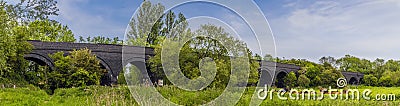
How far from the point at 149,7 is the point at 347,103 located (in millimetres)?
11974

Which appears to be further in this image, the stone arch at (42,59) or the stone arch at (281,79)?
the stone arch at (281,79)

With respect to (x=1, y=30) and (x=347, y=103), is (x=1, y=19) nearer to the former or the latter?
(x=1, y=30)

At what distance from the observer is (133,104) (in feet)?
23.2

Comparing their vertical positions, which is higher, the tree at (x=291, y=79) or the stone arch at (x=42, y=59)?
the stone arch at (x=42, y=59)

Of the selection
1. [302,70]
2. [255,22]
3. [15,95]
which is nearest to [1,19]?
[15,95]

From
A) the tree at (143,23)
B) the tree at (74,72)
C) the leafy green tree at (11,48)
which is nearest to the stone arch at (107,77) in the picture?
the tree at (143,23)

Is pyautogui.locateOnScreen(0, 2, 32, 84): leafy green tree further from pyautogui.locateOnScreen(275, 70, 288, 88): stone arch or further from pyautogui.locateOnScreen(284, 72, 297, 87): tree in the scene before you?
pyautogui.locateOnScreen(275, 70, 288, 88): stone arch

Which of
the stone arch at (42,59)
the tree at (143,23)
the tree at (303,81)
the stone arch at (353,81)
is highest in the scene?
the tree at (143,23)

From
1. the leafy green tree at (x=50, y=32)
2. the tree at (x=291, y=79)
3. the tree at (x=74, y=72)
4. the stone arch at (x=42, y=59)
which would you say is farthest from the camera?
the tree at (x=291, y=79)

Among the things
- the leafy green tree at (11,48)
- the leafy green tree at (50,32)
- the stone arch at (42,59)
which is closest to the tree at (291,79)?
the leafy green tree at (50,32)

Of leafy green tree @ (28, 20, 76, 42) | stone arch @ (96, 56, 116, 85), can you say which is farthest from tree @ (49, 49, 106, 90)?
leafy green tree @ (28, 20, 76, 42)

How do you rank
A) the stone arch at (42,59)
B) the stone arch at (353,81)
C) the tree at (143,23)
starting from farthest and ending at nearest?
the stone arch at (353,81), the stone arch at (42,59), the tree at (143,23)

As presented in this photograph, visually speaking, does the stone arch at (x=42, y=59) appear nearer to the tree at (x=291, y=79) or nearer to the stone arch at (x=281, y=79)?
the tree at (x=291, y=79)

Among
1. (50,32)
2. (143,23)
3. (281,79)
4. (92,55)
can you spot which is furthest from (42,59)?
(281,79)
